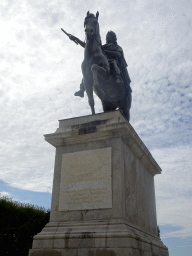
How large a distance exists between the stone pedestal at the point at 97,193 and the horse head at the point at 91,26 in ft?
9.04

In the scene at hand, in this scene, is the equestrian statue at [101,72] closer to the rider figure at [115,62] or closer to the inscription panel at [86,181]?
the rider figure at [115,62]

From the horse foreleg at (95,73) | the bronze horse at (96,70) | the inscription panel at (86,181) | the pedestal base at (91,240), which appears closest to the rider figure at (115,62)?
the bronze horse at (96,70)

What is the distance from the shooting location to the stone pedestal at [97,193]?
6293 mm

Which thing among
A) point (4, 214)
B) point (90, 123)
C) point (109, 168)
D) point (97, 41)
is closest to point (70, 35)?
point (97, 41)

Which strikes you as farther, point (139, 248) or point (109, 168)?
point (109, 168)

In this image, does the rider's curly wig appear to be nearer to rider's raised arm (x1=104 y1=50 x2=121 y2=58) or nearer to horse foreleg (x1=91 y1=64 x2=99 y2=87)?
rider's raised arm (x1=104 y1=50 x2=121 y2=58)

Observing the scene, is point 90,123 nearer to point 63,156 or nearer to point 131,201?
point 63,156

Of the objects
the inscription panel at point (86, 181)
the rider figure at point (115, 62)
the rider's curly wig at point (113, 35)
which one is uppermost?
the rider's curly wig at point (113, 35)

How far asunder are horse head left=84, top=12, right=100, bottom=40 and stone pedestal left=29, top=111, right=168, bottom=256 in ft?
9.04

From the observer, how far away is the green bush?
20594mm

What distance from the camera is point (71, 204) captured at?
7207 millimetres

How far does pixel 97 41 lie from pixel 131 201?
17.0 feet

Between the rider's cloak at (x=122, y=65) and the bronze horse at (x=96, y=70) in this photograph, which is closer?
the bronze horse at (x=96, y=70)

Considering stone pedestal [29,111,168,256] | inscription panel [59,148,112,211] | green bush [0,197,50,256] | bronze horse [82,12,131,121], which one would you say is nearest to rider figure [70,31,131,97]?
bronze horse [82,12,131,121]
